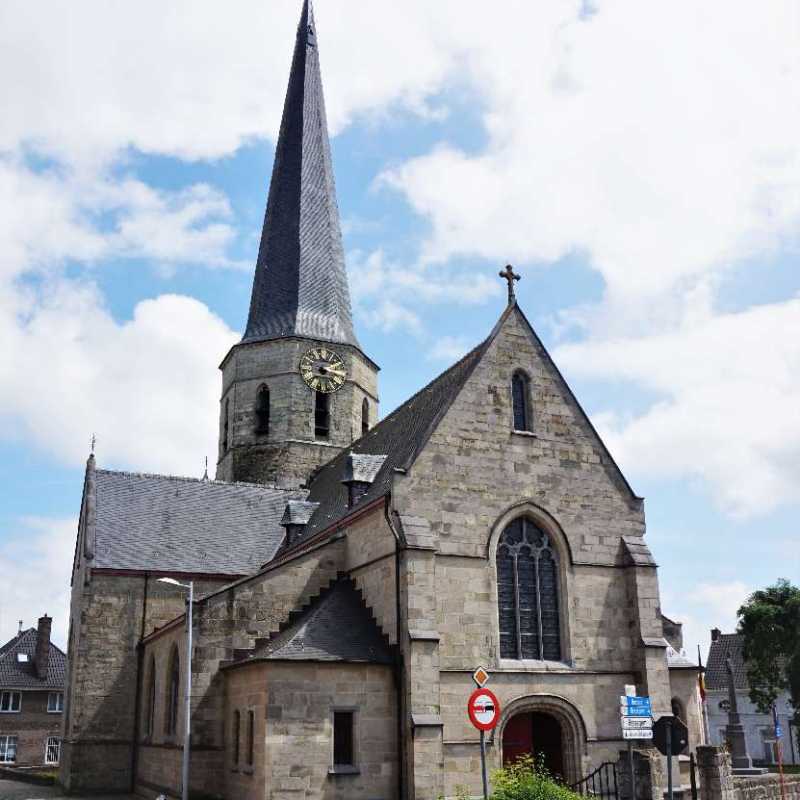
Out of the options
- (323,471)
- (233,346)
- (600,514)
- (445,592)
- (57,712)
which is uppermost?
(233,346)

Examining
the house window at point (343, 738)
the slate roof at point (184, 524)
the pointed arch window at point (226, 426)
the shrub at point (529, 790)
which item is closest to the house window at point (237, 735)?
the house window at point (343, 738)

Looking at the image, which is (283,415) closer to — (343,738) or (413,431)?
(413,431)

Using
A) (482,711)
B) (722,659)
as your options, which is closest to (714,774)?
(482,711)

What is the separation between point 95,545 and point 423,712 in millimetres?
15768

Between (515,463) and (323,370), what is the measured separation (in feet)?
59.6

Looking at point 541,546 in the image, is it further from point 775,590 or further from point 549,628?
point 775,590

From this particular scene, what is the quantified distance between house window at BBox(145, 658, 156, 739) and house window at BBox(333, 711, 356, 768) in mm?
9970

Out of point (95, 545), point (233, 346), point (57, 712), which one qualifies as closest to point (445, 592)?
point (95, 545)

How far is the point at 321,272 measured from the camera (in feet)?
143

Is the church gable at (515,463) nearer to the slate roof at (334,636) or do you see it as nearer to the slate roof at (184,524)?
the slate roof at (334,636)

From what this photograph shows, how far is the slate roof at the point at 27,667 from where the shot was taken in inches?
2079

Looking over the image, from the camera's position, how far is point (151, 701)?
2888 cm

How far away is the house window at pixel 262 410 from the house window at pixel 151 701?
1300 cm

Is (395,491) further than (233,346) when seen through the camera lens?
No
